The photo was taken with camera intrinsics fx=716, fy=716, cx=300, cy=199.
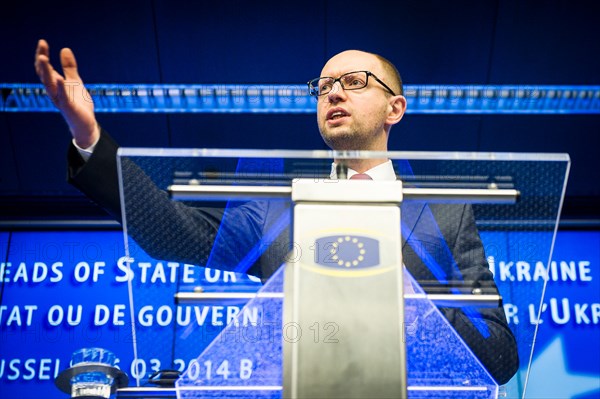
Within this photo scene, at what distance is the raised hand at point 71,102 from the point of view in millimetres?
965

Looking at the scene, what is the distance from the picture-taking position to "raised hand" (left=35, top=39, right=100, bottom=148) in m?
0.96

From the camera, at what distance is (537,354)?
2994 millimetres

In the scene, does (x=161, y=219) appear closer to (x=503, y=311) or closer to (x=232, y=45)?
(x=503, y=311)

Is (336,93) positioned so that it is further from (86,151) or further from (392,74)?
(86,151)

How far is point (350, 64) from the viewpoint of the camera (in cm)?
165

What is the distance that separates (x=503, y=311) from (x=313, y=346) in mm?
287

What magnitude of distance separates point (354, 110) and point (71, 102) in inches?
28.8

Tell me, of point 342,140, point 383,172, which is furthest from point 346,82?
point 383,172

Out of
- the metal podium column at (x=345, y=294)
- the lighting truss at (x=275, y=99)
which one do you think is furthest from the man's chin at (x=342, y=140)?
the lighting truss at (x=275, y=99)

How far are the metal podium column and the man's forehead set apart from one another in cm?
81

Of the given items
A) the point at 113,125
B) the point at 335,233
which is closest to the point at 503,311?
the point at 335,233

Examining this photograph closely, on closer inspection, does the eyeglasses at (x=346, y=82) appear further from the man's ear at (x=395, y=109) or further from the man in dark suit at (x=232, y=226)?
the man in dark suit at (x=232, y=226)

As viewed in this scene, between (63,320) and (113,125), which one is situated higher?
(113,125)

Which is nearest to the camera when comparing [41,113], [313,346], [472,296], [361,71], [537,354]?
[313,346]
